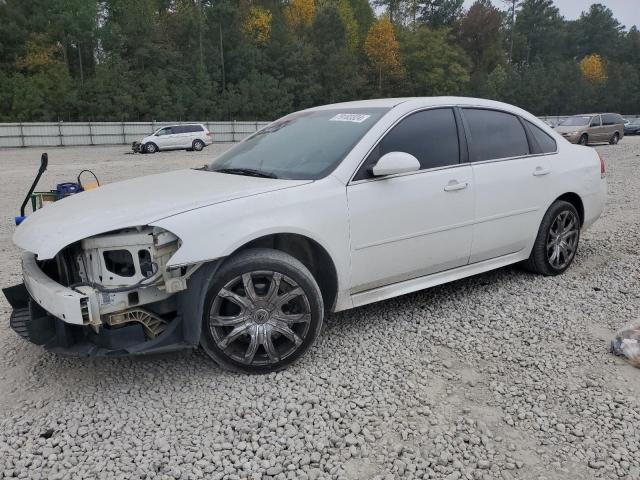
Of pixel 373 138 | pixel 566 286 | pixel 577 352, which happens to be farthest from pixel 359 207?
pixel 566 286

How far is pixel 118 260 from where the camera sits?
2924mm

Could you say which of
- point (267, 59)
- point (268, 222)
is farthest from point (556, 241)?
point (267, 59)

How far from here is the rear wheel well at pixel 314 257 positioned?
3.37 m

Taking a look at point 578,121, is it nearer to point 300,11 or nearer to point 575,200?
point 575,200

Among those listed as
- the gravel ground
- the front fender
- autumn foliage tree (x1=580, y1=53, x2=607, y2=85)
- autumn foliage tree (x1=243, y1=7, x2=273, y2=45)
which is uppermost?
autumn foliage tree (x1=243, y1=7, x2=273, y2=45)

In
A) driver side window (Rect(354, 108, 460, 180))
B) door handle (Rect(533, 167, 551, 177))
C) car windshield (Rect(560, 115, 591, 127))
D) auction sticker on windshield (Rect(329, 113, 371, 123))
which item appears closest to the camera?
driver side window (Rect(354, 108, 460, 180))

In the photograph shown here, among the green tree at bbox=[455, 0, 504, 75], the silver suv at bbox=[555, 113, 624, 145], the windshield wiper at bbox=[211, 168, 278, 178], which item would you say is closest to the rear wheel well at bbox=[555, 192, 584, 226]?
the windshield wiper at bbox=[211, 168, 278, 178]

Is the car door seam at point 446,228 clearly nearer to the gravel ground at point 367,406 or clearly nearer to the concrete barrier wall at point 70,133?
the gravel ground at point 367,406

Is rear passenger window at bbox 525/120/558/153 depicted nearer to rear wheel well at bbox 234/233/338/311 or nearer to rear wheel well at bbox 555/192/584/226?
rear wheel well at bbox 555/192/584/226

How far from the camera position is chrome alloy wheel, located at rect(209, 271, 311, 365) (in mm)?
3078

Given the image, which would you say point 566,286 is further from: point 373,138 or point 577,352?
point 373,138

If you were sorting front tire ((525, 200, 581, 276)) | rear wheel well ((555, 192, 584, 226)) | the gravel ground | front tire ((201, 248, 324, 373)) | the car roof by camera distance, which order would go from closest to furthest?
the gravel ground < front tire ((201, 248, 324, 373)) < the car roof < front tire ((525, 200, 581, 276)) < rear wheel well ((555, 192, 584, 226))

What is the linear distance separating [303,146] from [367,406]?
1.86m

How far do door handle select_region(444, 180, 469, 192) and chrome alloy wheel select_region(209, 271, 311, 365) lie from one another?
1.42 m
